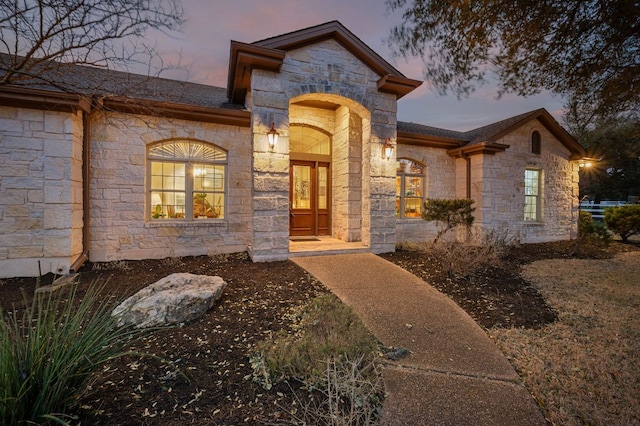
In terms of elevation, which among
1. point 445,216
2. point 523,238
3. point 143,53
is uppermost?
point 143,53

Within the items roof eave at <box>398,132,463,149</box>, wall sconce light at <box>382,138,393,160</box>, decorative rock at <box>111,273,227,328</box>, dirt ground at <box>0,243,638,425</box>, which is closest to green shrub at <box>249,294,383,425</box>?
dirt ground at <box>0,243,638,425</box>

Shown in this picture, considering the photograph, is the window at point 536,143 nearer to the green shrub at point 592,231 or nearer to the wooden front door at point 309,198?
the green shrub at point 592,231

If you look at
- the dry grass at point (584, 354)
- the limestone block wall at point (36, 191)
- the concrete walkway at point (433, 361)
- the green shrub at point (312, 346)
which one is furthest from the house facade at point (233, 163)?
the dry grass at point (584, 354)

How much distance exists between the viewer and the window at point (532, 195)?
10039mm

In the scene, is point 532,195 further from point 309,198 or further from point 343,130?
point 309,198

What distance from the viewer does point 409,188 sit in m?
9.18

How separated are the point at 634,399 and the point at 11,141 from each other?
28.4ft

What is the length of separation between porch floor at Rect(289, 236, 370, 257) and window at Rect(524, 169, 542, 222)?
21.8ft

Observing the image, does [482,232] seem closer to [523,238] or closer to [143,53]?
[523,238]

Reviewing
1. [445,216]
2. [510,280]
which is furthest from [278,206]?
[510,280]

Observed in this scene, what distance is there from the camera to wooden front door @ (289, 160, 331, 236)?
27.2ft

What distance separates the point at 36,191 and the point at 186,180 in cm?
253

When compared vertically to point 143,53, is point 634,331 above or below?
Answer: below

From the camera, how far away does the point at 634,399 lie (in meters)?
2.39
